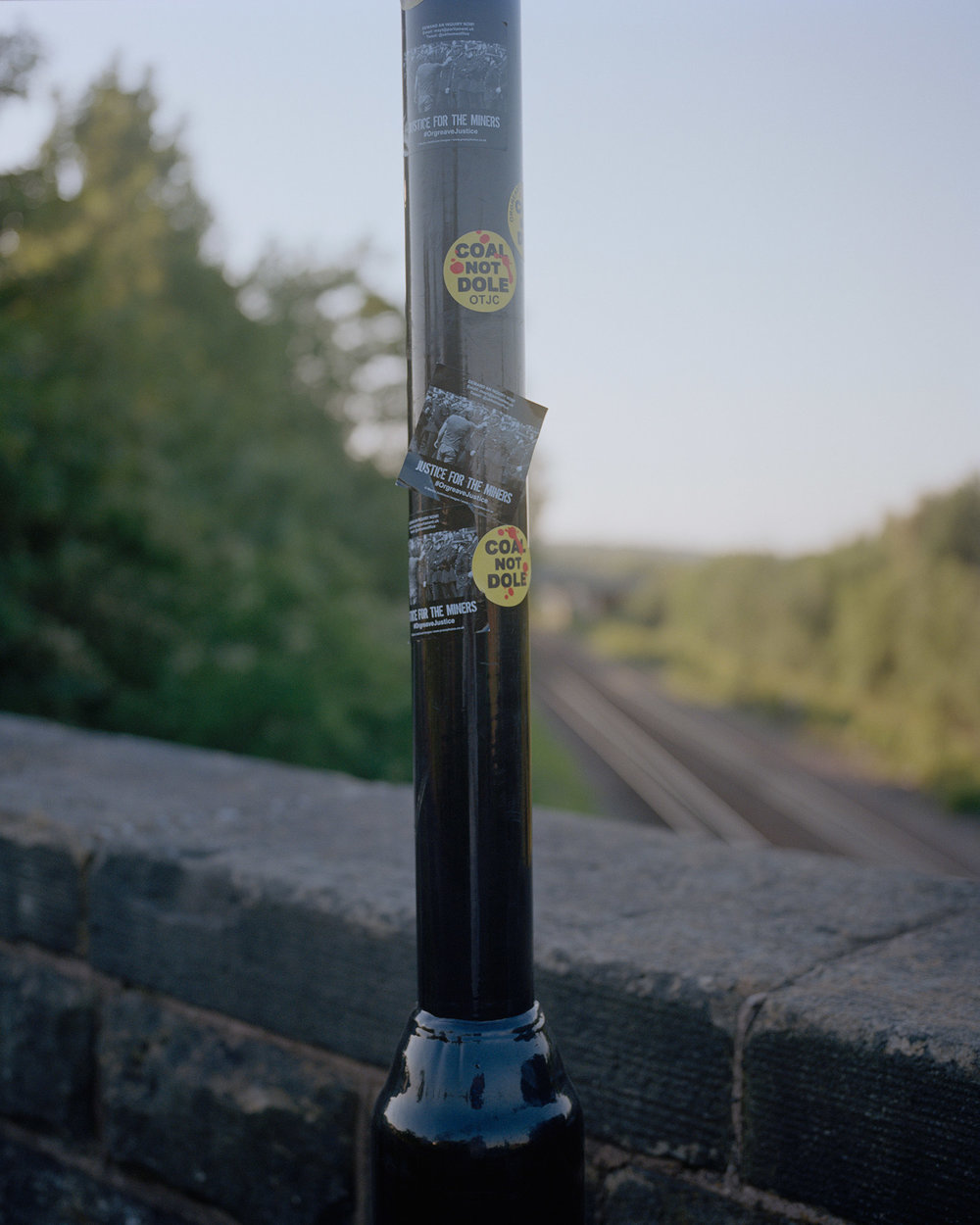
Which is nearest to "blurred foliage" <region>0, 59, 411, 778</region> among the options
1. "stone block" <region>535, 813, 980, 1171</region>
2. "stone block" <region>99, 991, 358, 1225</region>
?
"stone block" <region>99, 991, 358, 1225</region>

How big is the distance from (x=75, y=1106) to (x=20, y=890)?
1.46 feet

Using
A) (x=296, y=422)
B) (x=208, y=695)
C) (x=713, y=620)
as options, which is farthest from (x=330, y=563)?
(x=713, y=620)

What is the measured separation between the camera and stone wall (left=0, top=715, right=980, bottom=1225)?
1369mm

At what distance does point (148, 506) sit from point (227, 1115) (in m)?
8.59

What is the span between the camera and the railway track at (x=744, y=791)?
26141 mm

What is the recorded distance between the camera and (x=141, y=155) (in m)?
18.7

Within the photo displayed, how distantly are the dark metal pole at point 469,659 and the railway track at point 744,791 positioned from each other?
1834 cm

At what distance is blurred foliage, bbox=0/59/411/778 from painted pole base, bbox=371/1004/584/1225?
7.69 metres

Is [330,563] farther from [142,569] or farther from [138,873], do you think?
[138,873]

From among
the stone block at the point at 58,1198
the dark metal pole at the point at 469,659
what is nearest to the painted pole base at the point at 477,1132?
the dark metal pole at the point at 469,659

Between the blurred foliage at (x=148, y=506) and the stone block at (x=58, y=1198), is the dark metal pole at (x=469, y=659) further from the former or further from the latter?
the blurred foliage at (x=148, y=506)

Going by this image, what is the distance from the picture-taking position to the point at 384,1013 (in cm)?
176

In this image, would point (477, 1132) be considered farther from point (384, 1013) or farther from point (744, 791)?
point (744, 791)

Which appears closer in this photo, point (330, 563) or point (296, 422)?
point (330, 563)
